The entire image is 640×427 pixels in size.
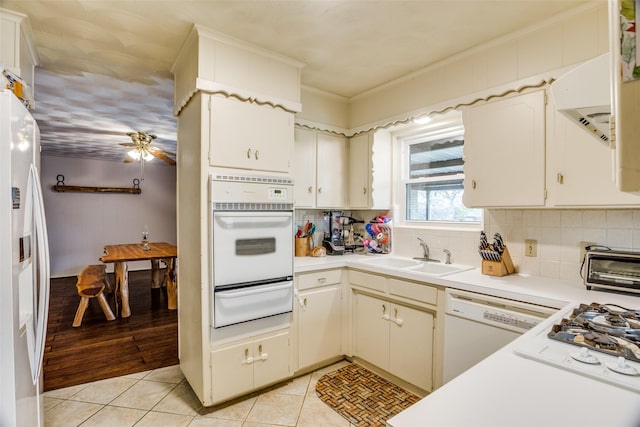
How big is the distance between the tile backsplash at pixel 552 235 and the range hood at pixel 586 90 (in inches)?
55.5

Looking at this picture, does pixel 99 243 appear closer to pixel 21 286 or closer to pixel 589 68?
pixel 21 286

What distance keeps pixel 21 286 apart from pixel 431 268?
2.47 meters

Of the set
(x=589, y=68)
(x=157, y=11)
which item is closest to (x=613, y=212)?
(x=589, y=68)

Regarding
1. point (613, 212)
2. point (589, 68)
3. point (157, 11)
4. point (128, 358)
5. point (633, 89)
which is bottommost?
point (128, 358)

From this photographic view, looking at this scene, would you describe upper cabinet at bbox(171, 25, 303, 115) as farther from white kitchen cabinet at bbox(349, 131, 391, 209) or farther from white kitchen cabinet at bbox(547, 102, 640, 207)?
white kitchen cabinet at bbox(547, 102, 640, 207)

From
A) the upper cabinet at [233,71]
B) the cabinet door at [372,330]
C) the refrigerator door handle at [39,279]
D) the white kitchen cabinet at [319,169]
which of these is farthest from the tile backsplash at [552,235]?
the refrigerator door handle at [39,279]

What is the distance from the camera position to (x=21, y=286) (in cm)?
119

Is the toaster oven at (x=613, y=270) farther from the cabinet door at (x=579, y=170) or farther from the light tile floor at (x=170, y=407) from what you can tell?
the light tile floor at (x=170, y=407)

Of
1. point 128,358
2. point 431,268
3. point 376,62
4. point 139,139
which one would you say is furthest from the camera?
point 139,139

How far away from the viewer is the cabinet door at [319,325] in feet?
8.23

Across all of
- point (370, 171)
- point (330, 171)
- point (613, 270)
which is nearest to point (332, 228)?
point (330, 171)

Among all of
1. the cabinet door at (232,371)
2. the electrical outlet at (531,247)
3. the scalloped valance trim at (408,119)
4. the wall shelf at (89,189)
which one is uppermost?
the scalloped valance trim at (408,119)

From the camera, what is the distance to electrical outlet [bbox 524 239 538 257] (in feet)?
7.12

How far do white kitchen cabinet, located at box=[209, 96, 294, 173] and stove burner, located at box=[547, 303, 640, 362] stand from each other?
1.82 meters
